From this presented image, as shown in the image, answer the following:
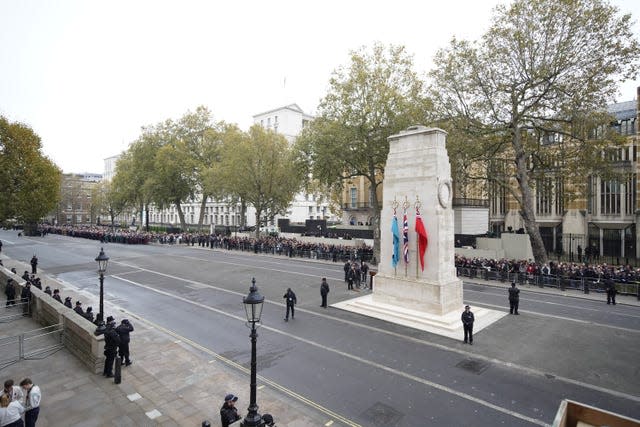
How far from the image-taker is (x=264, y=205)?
42625 millimetres

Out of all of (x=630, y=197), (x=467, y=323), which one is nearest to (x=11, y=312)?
(x=467, y=323)

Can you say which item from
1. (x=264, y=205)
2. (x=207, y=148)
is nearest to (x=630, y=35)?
(x=264, y=205)

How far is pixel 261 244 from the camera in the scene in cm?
3856

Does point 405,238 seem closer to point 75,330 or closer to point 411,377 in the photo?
point 411,377

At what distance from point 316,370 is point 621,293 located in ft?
60.6

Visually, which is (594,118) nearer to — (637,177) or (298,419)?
(637,177)

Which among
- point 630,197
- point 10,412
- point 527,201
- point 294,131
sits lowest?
point 10,412

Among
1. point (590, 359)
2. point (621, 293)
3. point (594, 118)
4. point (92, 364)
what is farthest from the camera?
point (594, 118)

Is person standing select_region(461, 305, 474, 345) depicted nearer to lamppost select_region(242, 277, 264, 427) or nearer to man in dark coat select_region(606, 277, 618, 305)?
lamppost select_region(242, 277, 264, 427)

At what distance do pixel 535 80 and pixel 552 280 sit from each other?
1293cm

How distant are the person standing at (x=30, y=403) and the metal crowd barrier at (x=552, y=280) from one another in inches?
889

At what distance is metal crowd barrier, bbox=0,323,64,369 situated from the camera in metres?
9.64

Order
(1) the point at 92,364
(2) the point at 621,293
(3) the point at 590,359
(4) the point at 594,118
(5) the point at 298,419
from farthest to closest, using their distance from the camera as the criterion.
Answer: (4) the point at 594,118 < (2) the point at 621,293 < (3) the point at 590,359 < (1) the point at 92,364 < (5) the point at 298,419

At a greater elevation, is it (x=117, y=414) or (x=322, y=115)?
(x=322, y=115)
